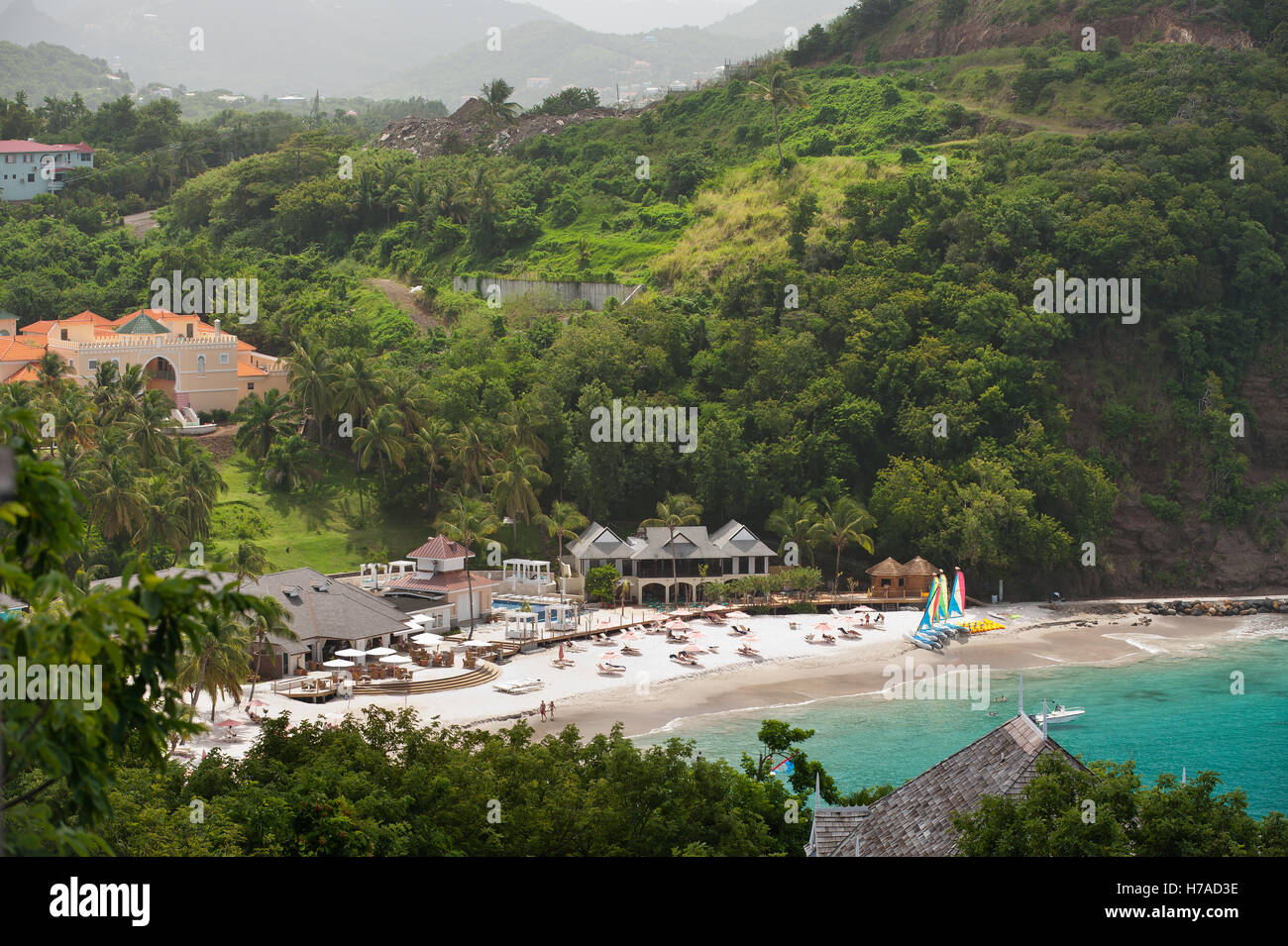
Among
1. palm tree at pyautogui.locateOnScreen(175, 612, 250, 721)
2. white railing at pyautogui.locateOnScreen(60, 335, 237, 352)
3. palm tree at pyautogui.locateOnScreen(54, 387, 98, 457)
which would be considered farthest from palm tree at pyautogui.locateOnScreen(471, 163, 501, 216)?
palm tree at pyautogui.locateOnScreen(175, 612, 250, 721)

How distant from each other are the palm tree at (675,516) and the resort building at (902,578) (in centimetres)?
801

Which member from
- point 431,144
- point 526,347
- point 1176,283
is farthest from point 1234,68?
point 431,144

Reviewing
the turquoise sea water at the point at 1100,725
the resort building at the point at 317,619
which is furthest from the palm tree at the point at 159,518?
the turquoise sea water at the point at 1100,725

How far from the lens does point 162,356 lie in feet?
204

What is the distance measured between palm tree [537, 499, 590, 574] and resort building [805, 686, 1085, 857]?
3494 cm

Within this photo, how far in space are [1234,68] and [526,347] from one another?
1795 inches

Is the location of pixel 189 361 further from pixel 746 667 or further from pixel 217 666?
pixel 217 666

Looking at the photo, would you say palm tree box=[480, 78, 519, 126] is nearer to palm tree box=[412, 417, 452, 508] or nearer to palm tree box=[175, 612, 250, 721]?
palm tree box=[412, 417, 452, 508]

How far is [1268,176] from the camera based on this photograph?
229ft

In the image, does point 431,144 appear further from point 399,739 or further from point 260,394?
point 399,739

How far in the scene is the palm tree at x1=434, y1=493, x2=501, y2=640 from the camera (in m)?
50.3

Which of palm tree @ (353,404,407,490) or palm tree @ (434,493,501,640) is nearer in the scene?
palm tree @ (434,493,501,640)

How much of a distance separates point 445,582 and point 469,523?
2.81m

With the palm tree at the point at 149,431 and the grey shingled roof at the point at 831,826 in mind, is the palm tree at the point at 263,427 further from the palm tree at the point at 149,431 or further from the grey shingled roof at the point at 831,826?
the grey shingled roof at the point at 831,826
